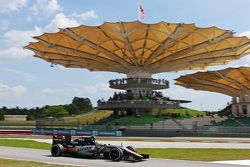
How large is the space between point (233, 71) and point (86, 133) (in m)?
32.8

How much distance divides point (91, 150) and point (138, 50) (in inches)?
2366

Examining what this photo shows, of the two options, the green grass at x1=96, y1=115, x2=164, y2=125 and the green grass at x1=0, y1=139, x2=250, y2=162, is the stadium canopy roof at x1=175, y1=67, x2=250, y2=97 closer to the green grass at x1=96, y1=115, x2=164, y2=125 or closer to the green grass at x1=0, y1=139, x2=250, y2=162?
the green grass at x1=96, y1=115, x2=164, y2=125

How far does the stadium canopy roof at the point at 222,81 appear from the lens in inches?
3027

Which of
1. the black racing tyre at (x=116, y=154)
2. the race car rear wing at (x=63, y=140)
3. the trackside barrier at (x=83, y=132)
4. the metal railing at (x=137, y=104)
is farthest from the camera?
the metal railing at (x=137, y=104)

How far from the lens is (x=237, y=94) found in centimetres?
8838

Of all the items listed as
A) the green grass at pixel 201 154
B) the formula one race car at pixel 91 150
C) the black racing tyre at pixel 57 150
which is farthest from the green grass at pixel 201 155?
the black racing tyre at pixel 57 150

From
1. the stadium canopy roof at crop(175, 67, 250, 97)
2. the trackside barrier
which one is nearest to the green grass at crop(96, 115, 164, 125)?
the trackside barrier

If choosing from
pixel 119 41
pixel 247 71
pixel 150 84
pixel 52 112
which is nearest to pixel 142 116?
pixel 150 84

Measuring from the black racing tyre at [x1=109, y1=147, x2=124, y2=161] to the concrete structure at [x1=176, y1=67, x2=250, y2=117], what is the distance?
57225mm

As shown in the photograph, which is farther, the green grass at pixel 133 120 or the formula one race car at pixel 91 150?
the green grass at pixel 133 120

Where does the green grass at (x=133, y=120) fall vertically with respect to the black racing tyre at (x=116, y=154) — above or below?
above

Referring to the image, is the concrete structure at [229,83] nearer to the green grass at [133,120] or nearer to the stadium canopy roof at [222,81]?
the stadium canopy roof at [222,81]

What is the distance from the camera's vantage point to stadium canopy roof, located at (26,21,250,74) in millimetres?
67275

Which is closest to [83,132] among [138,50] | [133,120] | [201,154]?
[133,120]
